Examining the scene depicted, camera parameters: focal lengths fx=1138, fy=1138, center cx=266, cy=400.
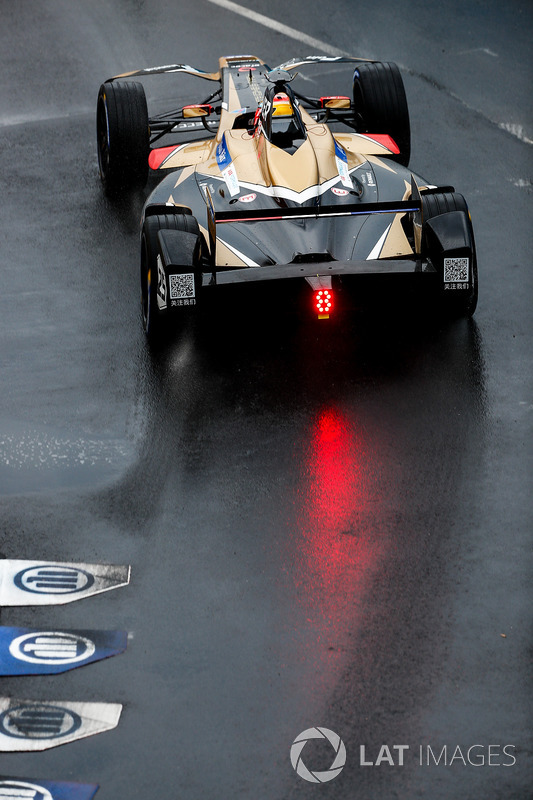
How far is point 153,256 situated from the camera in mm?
7961

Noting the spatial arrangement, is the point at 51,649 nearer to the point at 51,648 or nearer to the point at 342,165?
the point at 51,648

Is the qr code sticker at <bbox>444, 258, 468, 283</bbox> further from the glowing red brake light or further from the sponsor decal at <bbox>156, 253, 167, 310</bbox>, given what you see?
the sponsor decal at <bbox>156, 253, 167, 310</bbox>

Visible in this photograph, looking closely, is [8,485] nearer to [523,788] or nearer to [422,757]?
[422,757]

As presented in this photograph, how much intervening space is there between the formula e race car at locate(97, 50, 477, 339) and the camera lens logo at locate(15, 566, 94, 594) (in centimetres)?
206

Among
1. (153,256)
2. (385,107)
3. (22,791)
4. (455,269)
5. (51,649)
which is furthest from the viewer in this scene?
(385,107)

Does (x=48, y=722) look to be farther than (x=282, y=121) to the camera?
No

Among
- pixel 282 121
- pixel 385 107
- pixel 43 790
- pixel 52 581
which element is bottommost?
pixel 43 790

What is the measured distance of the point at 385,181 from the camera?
8977mm

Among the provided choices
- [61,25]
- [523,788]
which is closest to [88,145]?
[61,25]

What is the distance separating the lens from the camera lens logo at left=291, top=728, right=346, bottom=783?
5340mm

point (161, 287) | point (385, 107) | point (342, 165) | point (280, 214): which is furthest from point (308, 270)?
point (385, 107)

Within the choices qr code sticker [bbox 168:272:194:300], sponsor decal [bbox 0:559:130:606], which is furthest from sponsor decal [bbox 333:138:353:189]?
sponsor decal [bbox 0:559:130:606]

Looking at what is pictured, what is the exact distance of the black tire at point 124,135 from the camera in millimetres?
10227

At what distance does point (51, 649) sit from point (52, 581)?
519 millimetres
